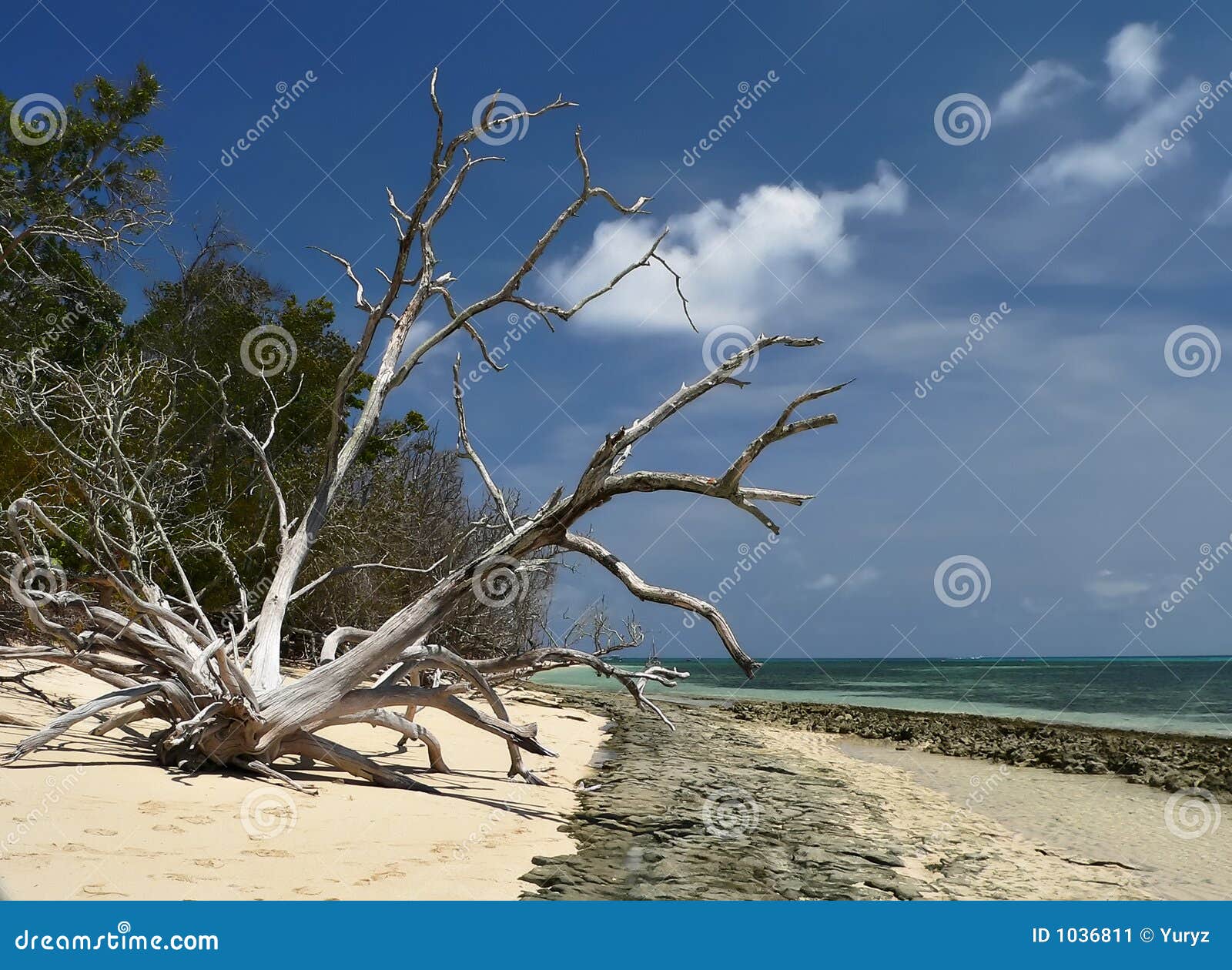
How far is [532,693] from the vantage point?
82.1 ft

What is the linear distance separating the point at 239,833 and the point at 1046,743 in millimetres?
17151

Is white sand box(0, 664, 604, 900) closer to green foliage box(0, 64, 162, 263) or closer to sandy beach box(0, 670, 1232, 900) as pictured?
sandy beach box(0, 670, 1232, 900)

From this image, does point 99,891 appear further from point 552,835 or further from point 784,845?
point 784,845

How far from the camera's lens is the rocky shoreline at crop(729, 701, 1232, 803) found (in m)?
14.5

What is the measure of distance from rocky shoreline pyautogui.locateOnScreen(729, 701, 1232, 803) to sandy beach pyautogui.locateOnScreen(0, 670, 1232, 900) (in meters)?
2.42

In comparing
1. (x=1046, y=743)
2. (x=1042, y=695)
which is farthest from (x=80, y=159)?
(x=1042, y=695)

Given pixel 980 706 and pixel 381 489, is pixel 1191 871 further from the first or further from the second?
pixel 980 706

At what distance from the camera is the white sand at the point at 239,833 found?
4734 millimetres

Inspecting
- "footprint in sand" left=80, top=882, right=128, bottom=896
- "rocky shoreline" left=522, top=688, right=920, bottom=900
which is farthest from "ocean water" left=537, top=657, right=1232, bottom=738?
"footprint in sand" left=80, top=882, right=128, bottom=896

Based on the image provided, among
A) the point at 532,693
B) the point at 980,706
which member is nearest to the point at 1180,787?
the point at 532,693

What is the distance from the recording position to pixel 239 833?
225 inches

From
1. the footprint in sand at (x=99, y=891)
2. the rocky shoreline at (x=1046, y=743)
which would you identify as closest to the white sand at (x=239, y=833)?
Answer: the footprint in sand at (x=99, y=891)

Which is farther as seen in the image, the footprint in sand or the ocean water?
the ocean water
